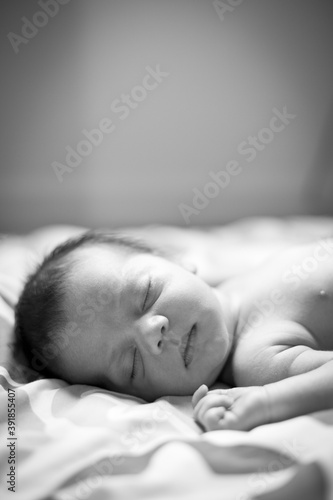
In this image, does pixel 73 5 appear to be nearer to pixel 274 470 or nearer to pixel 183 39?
pixel 183 39

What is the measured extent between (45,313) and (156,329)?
0.85ft

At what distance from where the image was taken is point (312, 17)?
214cm

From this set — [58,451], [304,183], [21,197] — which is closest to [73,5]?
[21,197]

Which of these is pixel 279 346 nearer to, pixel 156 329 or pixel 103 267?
pixel 156 329

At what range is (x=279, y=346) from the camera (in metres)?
1.00

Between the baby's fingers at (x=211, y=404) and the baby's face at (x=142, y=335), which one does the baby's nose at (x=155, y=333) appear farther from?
the baby's fingers at (x=211, y=404)

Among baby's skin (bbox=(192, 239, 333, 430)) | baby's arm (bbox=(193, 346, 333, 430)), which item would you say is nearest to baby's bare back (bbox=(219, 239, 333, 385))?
baby's skin (bbox=(192, 239, 333, 430))

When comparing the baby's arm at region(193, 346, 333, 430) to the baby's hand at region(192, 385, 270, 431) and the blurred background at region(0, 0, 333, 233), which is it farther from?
the blurred background at region(0, 0, 333, 233)

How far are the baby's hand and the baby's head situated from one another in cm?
14

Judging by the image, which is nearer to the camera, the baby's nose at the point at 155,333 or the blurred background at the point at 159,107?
the baby's nose at the point at 155,333

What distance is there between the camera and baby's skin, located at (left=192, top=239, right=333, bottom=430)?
792mm

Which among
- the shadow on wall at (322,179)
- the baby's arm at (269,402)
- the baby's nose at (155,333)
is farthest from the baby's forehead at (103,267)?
the shadow on wall at (322,179)

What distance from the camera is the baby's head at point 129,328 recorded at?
989 mm

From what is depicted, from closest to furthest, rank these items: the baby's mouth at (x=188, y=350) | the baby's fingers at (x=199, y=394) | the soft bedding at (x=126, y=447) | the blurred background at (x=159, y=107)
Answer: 1. the soft bedding at (x=126, y=447)
2. the baby's fingers at (x=199, y=394)
3. the baby's mouth at (x=188, y=350)
4. the blurred background at (x=159, y=107)
